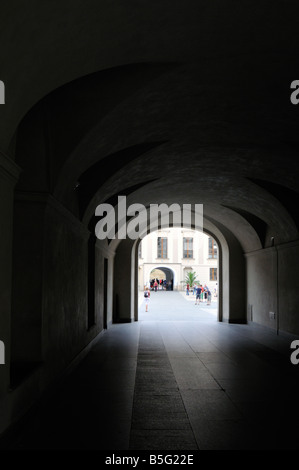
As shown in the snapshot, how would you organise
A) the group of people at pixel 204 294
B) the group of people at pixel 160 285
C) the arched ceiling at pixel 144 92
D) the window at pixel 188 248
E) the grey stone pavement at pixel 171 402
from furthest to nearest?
the window at pixel 188 248
the group of people at pixel 160 285
the group of people at pixel 204 294
the grey stone pavement at pixel 171 402
the arched ceiling at pixel 144 92

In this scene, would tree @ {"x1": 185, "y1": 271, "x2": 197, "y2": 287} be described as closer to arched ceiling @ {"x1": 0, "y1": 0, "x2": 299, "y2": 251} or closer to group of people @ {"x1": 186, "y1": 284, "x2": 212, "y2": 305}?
group of people @ {"x1": 186, "y1": 284, "x2": 212, "y2": 305}

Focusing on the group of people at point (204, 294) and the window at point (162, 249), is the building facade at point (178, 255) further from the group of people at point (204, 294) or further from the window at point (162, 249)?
the group of people at point (204, 294)

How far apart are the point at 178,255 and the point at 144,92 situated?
4926cm

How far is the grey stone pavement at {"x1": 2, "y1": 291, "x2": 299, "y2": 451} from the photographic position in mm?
4785

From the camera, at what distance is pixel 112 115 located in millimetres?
6656

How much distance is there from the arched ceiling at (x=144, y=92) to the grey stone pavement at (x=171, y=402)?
3185 millimetres

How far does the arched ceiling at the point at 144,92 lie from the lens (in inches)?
170

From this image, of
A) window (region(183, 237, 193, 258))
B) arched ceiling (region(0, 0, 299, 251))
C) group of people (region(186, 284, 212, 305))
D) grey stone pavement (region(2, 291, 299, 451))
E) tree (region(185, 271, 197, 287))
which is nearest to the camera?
arched ceiling (region(0, 0, 299, 251))

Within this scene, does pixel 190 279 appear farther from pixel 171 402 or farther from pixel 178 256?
pixel 171 402

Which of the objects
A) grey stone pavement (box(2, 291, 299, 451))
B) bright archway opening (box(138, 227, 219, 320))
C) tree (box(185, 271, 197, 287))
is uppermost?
bright archway opening (box(138, 227, 219, 320))

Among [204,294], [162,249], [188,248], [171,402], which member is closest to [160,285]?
[162,249]

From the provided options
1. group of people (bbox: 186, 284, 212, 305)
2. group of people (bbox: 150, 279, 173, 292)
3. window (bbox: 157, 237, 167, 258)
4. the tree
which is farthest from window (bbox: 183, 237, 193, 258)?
group of people (bbox: 186, 284, 212, 305)

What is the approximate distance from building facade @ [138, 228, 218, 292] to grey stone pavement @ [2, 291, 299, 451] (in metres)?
42.9

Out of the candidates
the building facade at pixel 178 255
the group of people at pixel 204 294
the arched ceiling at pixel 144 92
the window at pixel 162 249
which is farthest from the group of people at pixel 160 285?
the arched ceiling at pixel 144 92
